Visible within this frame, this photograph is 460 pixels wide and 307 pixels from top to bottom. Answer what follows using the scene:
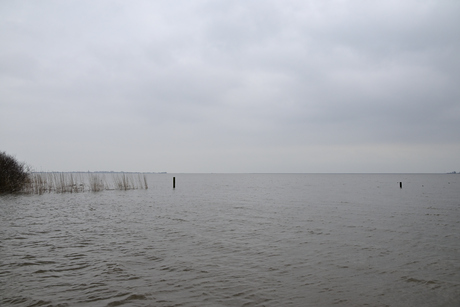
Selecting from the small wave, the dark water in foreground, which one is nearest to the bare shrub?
the dark water in foreground

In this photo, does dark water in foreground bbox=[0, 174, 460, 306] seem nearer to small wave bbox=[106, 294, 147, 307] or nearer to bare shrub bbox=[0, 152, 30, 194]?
small wave bbox=[106, 294, 147, 307]

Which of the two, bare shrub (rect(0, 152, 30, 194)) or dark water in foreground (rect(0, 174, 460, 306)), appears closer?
dark water in foreground (rect(0, 174, 460, 306))

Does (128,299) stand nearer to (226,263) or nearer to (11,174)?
(226,263)

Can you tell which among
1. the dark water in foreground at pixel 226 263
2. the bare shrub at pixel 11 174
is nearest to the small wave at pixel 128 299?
the dark water in foreground at pixel 226 263

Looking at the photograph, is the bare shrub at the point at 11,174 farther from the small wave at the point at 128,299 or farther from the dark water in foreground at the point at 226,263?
the small wave at the point at 128,299

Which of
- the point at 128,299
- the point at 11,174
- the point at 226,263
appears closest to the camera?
the point at 128,299

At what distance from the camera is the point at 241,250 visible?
10359 millimetres

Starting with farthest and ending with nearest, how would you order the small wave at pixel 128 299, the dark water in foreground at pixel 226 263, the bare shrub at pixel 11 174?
the bare shrub at pixel 11 174 < the dark water in foreground at pixel 226 263 < the small wave at pixel 128 299

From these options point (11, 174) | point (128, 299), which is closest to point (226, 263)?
point (128, 299)

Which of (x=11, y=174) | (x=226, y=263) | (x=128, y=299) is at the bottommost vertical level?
(x=226, y=263)

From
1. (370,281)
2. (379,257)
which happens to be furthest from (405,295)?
(379,257)

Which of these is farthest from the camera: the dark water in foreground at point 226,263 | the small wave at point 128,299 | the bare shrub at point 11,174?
the bare shrub at point 11,174

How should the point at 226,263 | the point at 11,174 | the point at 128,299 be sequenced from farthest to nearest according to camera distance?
the point at 11,174 → the point at 226,263 → the point at 128,299

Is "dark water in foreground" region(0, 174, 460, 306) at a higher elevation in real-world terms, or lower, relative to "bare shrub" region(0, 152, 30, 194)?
lower
